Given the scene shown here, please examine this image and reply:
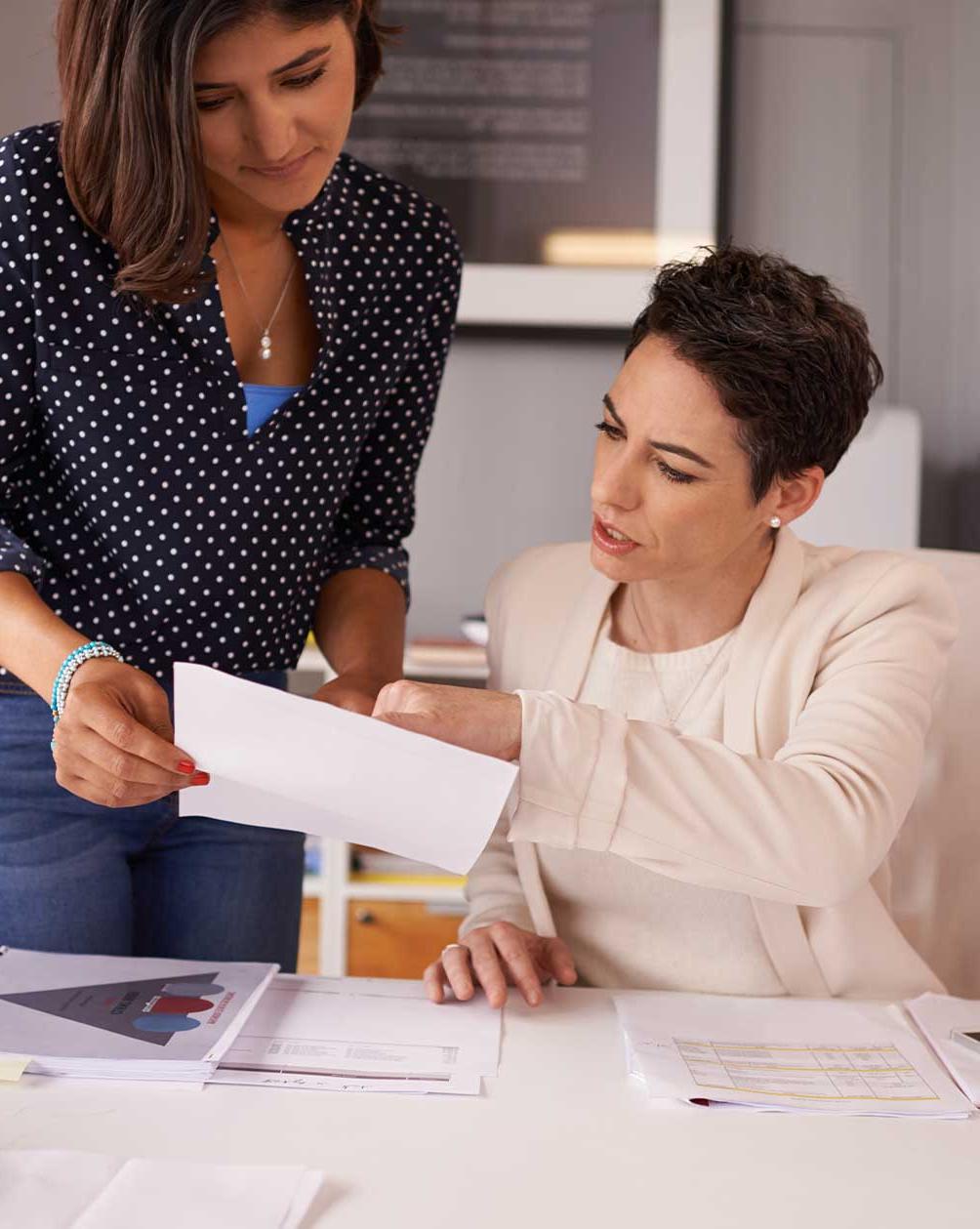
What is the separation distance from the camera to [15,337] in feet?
3.69

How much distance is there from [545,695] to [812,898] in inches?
11.4

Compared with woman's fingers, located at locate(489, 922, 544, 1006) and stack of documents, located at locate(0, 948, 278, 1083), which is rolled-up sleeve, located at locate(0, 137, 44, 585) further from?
woman's fingers, located at locate(489, 922, 544, 1006)

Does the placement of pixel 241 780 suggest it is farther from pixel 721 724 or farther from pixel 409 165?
A: pixel 409 165

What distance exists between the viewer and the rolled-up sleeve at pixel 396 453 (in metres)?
1.40

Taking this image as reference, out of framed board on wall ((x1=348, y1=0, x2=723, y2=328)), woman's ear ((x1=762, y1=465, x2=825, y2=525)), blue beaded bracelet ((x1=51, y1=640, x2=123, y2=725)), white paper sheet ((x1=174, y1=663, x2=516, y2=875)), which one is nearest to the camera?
white paper sheet ((x1=174, y1=663, x2=516, y2=875))

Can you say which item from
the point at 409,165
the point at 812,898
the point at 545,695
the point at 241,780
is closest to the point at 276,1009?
the point at 241,780

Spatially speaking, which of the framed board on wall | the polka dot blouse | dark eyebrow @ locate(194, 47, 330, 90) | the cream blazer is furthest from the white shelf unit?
dark eyebrow @ locate(194, 47, 330, 90)

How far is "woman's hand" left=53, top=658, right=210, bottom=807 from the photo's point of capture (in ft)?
3.12

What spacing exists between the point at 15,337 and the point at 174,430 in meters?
0.15

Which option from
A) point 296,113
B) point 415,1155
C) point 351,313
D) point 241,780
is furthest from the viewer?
point 351,313

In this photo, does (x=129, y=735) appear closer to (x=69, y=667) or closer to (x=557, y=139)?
(x=69, y=667)

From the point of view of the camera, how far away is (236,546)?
1.22m

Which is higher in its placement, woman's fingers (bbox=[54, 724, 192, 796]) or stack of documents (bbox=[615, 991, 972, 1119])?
woman's fingers (bbox=[54, 724, 192, 796])

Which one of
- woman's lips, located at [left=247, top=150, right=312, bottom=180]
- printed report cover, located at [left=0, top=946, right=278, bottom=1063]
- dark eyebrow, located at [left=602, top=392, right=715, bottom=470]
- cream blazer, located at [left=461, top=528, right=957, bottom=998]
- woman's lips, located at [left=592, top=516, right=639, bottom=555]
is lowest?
printed report cover, located at [left=0, top=946, right=278, bottom=1063]
